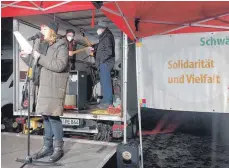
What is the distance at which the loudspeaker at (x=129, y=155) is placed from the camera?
297 centimetres

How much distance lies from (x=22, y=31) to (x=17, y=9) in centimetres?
57

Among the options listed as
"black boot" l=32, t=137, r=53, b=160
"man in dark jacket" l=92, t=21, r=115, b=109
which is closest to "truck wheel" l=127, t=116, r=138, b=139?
"man in dark jacket" l=92, t=21, r=115, b=109

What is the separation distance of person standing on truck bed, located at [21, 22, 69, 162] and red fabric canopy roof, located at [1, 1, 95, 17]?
1309 mm

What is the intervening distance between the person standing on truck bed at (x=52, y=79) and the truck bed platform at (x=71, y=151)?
10.8 inches

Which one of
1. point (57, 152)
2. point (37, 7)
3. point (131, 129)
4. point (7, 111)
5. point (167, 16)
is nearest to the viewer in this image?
point (57, 152)

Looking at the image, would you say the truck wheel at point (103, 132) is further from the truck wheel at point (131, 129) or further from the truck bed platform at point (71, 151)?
the truck bed platform at point (71, 151)

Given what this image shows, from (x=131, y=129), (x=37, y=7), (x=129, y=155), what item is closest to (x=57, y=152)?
(x=129, y=155)

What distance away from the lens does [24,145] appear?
353 cm

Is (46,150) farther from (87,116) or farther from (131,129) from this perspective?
(131,129)

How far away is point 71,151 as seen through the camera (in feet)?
10.9

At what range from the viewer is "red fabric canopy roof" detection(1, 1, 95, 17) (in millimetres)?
3893

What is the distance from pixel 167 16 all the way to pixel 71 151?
269cm

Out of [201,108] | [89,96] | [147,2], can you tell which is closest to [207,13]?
[147,2]

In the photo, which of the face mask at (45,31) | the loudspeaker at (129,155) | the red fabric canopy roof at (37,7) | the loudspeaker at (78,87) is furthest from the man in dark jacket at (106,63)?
the face mask at (45,31)
